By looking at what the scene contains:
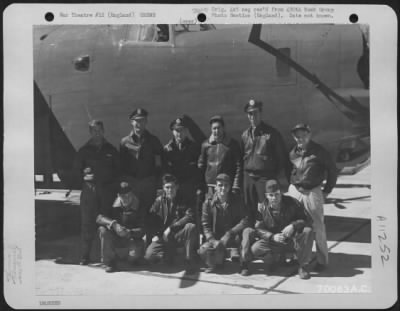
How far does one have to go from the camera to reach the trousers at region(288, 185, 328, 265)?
143 inches

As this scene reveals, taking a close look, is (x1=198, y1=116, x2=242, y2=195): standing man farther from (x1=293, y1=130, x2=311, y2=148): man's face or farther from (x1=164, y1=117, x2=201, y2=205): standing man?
(x1=293, y1=130, x2=311, y2=148): man's face

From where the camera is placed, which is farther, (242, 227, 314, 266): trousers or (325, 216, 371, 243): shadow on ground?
(325, 216, 371, 243): shadow on ground

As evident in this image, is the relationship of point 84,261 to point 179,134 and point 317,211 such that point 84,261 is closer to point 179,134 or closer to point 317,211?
point 179,134

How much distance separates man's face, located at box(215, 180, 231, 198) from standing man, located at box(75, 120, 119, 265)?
67 centimetres

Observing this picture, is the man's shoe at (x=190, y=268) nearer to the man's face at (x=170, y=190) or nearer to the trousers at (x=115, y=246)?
the trousers at (x=115, y=246)

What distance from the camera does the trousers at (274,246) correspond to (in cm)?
355

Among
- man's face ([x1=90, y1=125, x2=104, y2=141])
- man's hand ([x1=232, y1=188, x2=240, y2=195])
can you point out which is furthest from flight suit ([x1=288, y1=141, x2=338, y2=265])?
man's face ([x1=90, y1=125, x2=104, y2=141])

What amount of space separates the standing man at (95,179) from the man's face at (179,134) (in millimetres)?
408

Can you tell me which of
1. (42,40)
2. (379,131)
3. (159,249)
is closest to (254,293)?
(159,249)

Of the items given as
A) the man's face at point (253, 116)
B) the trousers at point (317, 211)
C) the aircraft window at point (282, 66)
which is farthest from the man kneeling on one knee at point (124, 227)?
the aircraft window at point (282, 66)

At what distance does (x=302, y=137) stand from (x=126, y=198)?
1231mm

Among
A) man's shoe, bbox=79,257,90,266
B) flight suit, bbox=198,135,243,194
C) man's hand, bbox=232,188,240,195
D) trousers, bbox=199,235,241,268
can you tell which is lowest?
man's shoe, bbox=79,257,90,266

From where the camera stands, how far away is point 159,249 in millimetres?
3605

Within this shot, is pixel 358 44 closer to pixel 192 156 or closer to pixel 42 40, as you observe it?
pixel 192 156
